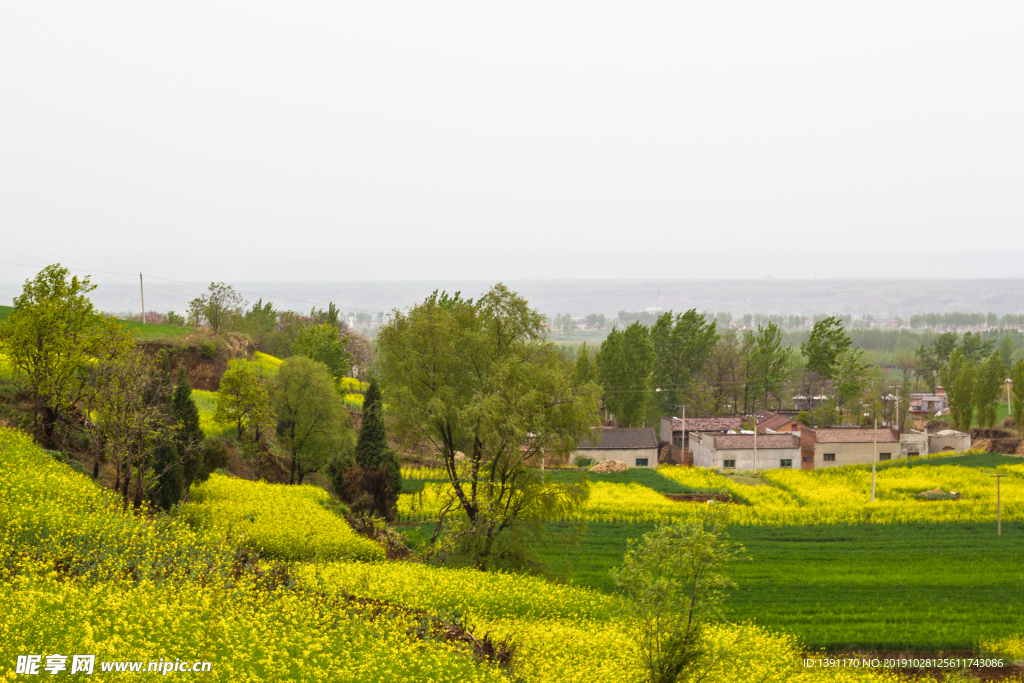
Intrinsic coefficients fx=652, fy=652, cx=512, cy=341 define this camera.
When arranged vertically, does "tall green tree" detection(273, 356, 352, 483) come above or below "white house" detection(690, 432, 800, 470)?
above

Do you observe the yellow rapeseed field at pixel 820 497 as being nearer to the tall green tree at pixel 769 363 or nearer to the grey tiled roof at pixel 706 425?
the grey tiled roof at pixel 706 425

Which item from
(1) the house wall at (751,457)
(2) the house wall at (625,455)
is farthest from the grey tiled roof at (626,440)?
(1) the house wall at (751,457)

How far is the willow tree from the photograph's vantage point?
77.4 feet

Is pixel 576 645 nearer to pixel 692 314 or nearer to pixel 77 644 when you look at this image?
pixel 77 644

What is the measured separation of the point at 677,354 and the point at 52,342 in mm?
83915

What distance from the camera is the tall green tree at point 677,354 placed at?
95.7 metres

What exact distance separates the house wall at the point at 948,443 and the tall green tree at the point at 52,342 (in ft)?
278

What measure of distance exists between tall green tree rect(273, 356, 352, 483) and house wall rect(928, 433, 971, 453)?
71645mm

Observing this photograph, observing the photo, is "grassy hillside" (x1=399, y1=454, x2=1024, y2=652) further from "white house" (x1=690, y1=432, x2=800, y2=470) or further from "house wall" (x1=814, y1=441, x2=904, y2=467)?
"house wall" (x1=814, y1=441, x2=904, y2=467)

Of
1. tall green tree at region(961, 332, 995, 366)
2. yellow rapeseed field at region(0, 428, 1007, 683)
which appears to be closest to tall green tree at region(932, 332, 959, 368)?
tall green tree at region(961, 332, 995, 366)

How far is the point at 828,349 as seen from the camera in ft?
310

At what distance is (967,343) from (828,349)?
3188 inches

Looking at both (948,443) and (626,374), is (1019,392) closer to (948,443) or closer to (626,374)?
(948,443)

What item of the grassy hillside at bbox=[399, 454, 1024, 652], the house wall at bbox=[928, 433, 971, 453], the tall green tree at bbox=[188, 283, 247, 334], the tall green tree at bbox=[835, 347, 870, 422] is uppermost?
the tall green tree at bbox=[188, 283, 247, 334]
